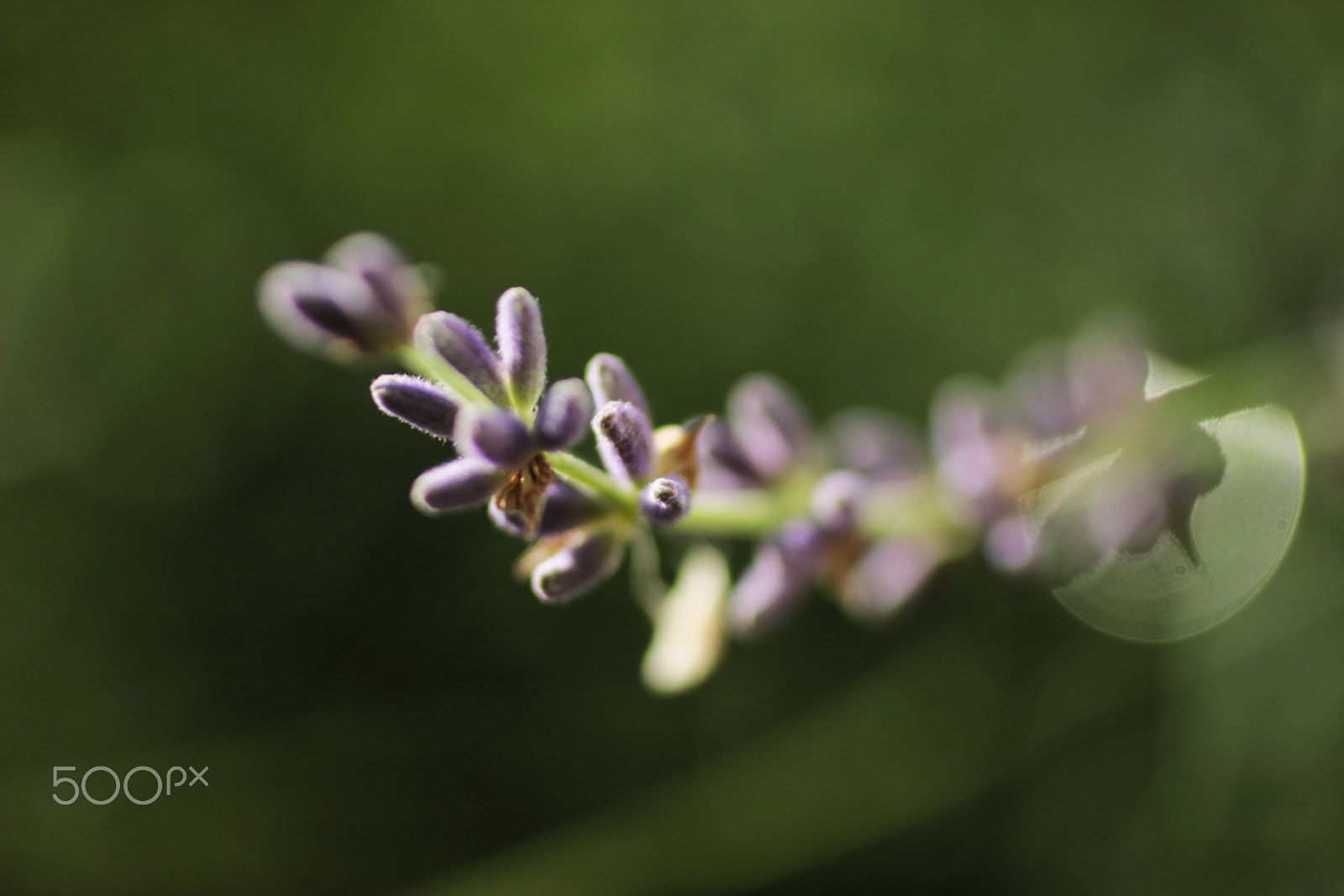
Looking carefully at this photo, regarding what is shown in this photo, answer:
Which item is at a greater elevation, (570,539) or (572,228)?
(572,228)

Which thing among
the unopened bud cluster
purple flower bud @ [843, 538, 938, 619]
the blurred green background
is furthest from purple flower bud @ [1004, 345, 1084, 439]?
the blurred green background

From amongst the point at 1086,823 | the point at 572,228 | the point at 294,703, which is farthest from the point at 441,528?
the point at 1086,823

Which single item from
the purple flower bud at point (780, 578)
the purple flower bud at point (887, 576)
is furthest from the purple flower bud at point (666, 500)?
the purple flower bud at point (887, 576)

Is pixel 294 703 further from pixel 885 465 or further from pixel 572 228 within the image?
pixel 885 465

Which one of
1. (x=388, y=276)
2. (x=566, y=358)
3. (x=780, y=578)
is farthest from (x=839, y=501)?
(x=566, y=358)

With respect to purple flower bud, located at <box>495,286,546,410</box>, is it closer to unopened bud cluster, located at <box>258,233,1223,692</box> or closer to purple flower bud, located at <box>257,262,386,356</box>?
unopened bud cluster, located at <box>258,233,1223,692</box>
